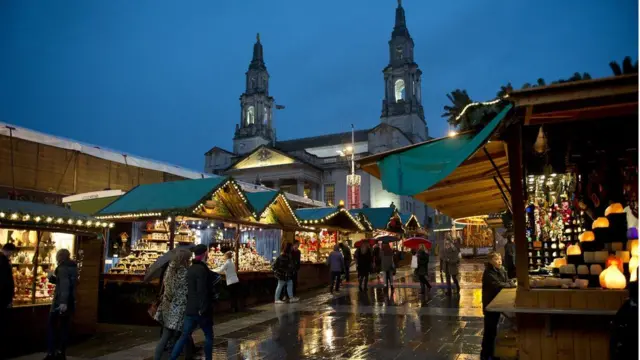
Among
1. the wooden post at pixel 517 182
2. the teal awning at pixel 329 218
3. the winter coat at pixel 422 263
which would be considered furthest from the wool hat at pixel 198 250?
the teal awning at pixel 329 218

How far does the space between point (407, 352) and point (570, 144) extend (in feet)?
12.1

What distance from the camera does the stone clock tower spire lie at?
6256cm

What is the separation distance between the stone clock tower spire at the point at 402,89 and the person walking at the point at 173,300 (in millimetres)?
56964

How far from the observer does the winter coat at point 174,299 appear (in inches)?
245

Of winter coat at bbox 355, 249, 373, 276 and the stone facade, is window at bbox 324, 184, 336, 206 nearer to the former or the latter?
the stone facade

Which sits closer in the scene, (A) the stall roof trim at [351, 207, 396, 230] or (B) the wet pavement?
(B) the wet pavement

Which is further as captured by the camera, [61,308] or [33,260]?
[33,260]

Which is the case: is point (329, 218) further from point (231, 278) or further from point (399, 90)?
point (399, 90)

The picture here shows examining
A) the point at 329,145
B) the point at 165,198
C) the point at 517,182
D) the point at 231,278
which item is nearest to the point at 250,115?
the point at 329,145

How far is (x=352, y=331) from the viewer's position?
9016 mm

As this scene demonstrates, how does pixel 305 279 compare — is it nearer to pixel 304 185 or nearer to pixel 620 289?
pixel 620 289

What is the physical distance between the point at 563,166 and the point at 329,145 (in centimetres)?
5985

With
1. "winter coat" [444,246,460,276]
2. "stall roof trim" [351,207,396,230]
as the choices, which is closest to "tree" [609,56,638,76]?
"winter coat" [444,246,460,276]

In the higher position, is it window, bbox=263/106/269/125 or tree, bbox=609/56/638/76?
window, bbox=263/106/269/125
